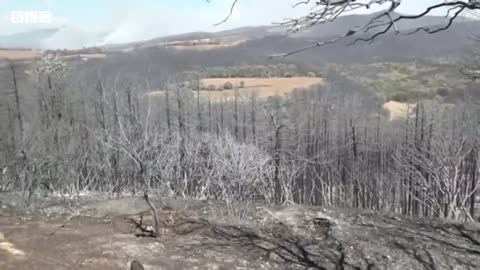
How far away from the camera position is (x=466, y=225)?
6.81 meters

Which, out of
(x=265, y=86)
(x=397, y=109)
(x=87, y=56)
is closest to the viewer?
(x=397, y=109)

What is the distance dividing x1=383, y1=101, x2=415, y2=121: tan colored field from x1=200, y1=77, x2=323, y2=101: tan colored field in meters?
4.21

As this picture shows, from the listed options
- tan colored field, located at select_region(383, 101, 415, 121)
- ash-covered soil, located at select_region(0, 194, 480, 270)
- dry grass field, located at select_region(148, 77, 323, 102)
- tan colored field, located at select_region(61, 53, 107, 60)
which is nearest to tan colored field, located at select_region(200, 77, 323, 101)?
dry grass field, located at select_region(148, 77, 323, 102)

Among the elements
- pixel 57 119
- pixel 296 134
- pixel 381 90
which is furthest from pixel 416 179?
pixel 57 119

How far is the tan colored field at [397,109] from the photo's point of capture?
2643 cm

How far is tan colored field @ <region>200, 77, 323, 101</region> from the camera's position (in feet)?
93.3

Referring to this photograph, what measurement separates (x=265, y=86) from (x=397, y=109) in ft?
25.2

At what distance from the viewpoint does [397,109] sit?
91.7ft

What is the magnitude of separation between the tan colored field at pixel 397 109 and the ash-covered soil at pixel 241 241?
20017 millimetres

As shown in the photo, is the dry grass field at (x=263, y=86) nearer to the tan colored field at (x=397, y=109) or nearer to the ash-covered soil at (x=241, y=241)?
the tan colored field at (x=397, y=109)

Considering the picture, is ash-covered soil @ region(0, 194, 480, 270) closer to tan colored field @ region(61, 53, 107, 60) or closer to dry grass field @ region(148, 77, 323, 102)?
dry grass field @ region(148, 77, 323, 102)

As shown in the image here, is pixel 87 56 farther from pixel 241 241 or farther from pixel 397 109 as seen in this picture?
pixel 241 241

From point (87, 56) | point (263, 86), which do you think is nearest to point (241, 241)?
point (263, 86)

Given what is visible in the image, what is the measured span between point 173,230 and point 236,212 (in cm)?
126
